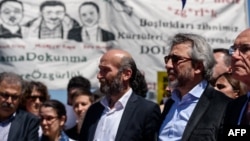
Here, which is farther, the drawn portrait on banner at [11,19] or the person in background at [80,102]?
the drawn portrait on banner at [11,19]

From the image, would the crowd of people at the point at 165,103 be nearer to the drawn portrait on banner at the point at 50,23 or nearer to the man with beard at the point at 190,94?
the man with beard at the point at 190,94

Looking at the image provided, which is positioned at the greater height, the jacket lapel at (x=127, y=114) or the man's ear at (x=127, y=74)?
the man's ear at (x=127, y=74)

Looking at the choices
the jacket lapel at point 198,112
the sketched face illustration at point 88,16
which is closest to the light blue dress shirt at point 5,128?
the jacket lapel at point 198,112

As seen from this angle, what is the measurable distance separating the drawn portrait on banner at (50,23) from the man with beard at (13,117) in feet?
7.08

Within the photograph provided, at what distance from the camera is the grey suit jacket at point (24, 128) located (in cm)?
693

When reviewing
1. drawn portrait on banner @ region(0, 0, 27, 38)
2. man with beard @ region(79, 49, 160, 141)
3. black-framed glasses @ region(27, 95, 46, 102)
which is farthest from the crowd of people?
drawn portrait on banner @ region(0, 0, 27, 38)

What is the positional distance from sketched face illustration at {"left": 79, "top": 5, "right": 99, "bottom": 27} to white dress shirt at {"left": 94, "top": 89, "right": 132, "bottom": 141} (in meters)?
3.18

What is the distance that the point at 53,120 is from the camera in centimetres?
756

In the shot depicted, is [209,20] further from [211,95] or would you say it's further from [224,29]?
[211,95]

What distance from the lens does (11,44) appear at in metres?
9.19

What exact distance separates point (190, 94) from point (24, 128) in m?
1.81

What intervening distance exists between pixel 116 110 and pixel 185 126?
777mm

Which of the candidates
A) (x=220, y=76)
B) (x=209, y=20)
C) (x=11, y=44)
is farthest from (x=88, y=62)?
(x=220, y=76)

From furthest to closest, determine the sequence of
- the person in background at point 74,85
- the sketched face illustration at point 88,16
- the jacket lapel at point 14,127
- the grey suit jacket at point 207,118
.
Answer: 1. the sketched face illustration at point 88,16
2. the person in background at point 74,85
3. the jacket lapel at point 14,127
4. the grey suit jacket at point 207,118
